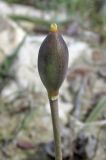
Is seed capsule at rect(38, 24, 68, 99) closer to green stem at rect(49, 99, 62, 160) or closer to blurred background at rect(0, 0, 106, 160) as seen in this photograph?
green stem at rect(49, 99, 62, 160)

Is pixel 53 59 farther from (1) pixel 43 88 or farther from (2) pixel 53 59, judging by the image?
(1) pixel 43 88

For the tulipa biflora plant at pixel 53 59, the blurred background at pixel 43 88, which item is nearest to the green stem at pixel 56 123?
the tulipa biflora plant at pixel 53 59

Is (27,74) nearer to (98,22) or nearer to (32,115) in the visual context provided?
(32,115)

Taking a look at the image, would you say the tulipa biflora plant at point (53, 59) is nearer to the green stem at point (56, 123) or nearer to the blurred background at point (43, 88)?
the green stem at point (56, 123)

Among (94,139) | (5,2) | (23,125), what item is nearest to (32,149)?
(23,125)

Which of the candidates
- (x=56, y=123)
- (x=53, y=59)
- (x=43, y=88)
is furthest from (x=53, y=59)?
(x=43, y=88)
